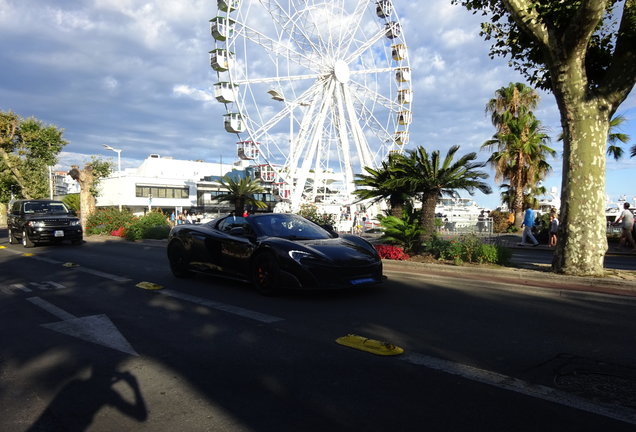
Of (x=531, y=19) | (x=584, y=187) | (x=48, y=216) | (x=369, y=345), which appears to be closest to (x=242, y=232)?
(x=369, y=345)

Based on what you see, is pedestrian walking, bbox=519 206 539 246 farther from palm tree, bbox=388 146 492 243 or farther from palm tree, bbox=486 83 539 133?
palm tree, bbox=486 83 539 133

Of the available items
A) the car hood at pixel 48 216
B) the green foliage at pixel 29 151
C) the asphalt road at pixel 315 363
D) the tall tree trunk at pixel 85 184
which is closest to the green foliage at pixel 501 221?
the asphalt road at pixel 315 363

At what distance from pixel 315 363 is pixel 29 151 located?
49.3m

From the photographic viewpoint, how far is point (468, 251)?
34.3 ft

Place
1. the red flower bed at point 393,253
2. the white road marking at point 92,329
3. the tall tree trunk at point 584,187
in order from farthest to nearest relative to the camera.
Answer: the red flower bed at point 393,253 → the tall tree trunk at point 584,187 → the white road marking at point 92,329

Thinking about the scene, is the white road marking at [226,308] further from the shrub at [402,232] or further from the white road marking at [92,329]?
the shrub at [402,232]

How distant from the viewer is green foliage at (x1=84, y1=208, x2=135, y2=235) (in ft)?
76.2

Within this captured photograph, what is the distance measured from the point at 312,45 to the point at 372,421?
95.8 ft

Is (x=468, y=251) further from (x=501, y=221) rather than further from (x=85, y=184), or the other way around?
(x=85, y=184)

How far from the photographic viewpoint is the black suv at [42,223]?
16.9m

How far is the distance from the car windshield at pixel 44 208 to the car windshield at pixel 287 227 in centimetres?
1414

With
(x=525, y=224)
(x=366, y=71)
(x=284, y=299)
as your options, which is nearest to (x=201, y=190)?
(x=366, y=71)

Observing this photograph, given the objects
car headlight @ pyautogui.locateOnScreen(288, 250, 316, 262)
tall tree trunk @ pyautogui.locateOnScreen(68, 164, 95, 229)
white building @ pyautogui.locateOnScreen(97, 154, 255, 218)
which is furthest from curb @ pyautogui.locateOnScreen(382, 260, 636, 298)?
white building @ pyautogui.locateOnScreen(97, 154, 255, 218)

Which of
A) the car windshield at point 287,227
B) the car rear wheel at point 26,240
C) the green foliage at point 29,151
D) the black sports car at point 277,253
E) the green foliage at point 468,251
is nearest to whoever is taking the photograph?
the black sports car at point 277,253
